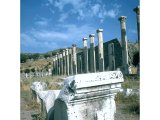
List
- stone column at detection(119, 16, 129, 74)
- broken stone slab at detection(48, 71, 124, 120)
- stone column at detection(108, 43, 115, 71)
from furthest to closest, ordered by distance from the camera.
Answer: stone column at detection(108, 43, 115, 71) → stone column at detection(119, 16, 129, 74) → broken stone slab at detection(48, 71, 124, 120)

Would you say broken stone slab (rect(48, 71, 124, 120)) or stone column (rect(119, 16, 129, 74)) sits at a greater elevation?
stone column (rect(119, 16, 129, 74))

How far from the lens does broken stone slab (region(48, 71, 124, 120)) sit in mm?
2814

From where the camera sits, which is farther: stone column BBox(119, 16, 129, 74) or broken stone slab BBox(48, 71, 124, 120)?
stone column BBox(119, 16, 129, 74)

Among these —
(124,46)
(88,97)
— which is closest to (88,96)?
(88,97)

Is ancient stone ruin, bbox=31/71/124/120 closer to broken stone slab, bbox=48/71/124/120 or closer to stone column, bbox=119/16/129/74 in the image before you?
broken stone slab, bbox=48/71/124/120

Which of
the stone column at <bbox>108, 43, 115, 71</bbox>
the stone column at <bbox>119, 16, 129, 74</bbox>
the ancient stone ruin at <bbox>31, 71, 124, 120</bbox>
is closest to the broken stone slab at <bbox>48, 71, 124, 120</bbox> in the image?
the ancient stone ruin at <bbox>31, 71, 124, 120</bbox>

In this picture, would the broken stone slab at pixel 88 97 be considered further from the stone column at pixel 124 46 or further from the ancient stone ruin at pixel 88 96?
the stone column at pixel 124 46

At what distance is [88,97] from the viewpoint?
2.94m

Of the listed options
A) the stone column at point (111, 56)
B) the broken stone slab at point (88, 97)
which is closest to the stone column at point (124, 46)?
the stone column at point (111, 56)

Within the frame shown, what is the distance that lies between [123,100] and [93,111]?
2.45m
